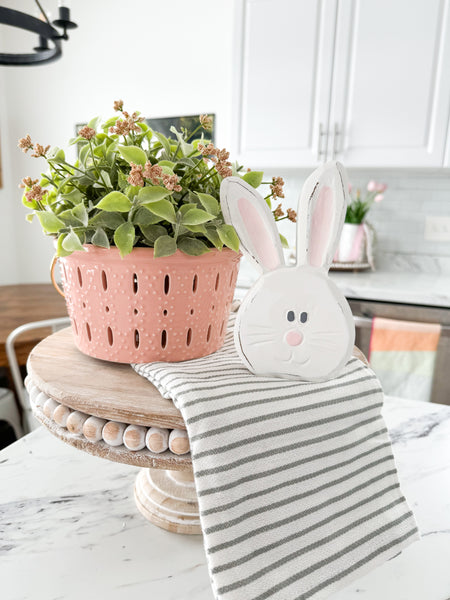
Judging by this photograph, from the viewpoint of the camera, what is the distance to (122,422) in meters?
0.45

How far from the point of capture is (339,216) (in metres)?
0.48

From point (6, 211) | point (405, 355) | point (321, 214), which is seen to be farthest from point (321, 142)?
point (6, 211)

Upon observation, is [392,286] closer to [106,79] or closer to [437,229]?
[437,229]

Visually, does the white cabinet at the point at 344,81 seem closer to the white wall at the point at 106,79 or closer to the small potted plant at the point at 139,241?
the white wall at the point at 106,79

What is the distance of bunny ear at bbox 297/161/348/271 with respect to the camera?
47cm

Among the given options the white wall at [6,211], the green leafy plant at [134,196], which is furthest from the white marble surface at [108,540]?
the white wall at [6,211]

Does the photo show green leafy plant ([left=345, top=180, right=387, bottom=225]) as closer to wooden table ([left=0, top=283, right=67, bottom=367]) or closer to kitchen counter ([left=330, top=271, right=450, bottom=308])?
kitchen counter ([left=330, top=271, right=450, bottom=308])

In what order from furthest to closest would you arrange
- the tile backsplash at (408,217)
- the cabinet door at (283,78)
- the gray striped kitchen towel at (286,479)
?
1. the tile backsplash at (408,217)
2. the cabinet door at (283,78)
3. the gray striped kitchen towel at (286,479)

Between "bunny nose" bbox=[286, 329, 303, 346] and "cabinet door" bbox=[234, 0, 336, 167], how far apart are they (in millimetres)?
1657

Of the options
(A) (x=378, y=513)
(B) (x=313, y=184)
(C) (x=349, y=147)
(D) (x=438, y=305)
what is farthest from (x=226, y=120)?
(A) (x=378, y=513)

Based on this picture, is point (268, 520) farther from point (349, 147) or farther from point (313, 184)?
point (349, 147)

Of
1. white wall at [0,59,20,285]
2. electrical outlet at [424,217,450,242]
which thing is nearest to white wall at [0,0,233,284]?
white wall at [0,59,20,285]

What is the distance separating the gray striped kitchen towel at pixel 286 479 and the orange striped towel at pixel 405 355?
4.04 feet

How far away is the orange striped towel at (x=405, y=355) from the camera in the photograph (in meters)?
1.63
